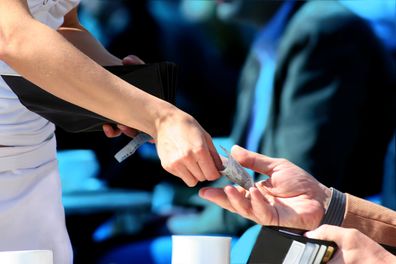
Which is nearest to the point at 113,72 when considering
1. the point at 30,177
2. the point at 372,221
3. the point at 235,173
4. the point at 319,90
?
the point at 30,177

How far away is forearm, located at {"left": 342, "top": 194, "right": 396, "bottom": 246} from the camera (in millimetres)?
1836

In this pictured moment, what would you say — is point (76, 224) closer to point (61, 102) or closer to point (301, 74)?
point (301, 74)

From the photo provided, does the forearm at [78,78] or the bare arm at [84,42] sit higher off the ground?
the forearm at [78,78]

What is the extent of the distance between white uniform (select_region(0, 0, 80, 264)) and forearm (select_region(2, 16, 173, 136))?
0.36 meters

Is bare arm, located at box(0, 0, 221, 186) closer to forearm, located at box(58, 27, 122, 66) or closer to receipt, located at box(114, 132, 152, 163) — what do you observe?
receipt, located at box(114, 132, 152, 163)

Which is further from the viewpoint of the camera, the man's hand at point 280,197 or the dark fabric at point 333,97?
the dark fabric at point 333,97

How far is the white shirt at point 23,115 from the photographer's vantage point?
6.23ft

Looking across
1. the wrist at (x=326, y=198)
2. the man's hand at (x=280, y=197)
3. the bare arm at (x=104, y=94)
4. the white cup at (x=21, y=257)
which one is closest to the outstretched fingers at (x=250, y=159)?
the man's hand at (x=280, y=197)

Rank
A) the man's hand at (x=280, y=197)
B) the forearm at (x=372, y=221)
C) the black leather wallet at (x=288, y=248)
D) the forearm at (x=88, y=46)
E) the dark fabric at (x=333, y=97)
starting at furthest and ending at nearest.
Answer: the dark fabric at (x=333, y=97)
the forearm at (x=88, y=46)
the forearm at (x=372, y=221)
the man's hand at (x=280, y=197)
the black leather wallet at (x=288, y=248)

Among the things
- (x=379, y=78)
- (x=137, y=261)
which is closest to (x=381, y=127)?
(x=379, y=78)

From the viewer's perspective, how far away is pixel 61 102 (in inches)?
73.0

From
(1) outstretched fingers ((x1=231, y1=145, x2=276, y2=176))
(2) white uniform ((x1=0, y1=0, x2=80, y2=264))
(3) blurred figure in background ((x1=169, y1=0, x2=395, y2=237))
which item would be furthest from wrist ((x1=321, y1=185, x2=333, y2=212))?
(3) blurred figure in background ((x1=169, y1=0, x2=395, y2=237))

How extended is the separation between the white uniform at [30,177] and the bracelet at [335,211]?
25.1 inches

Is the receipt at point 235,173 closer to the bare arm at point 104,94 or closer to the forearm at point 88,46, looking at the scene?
the bare arm at point 104,94
